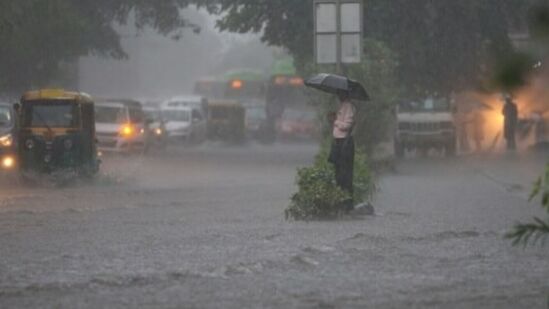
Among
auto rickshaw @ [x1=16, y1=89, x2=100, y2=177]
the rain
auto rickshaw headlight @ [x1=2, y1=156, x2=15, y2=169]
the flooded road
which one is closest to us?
the flooded road

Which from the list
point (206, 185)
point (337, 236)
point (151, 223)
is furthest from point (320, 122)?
point (337, 236)

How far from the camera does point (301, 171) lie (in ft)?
57.1

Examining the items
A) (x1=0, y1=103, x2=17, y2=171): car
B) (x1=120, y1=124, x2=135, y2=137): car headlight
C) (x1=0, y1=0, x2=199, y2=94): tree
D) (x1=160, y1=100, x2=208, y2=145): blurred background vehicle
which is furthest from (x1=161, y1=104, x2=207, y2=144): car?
(x1=0, y1=103, x2=17, y2=171): car

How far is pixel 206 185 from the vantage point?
27703mm

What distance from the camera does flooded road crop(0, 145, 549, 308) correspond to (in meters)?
10.2

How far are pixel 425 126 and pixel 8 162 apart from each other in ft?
56.5

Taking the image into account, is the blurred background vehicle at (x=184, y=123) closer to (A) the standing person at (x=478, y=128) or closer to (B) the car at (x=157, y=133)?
(B) the car at (x=157, y=133)

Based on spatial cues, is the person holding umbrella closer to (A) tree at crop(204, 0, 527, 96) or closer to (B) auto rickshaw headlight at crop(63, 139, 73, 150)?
(B) auto rickshaw headlight at crop(63, 139, 73, 150)

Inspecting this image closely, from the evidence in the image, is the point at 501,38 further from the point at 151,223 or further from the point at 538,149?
the point at 151,223

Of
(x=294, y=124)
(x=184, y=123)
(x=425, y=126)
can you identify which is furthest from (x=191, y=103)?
(x=425, y=126)

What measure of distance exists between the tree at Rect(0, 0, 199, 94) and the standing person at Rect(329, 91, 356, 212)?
9.49m

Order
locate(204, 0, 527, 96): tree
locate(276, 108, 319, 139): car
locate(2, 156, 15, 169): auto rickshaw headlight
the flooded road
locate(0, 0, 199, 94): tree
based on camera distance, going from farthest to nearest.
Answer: locate(276, 108, 319, 139): car, locate(204, 0, 527, 96): tree, locate(0, 0, 199, 94): tree, locate(2, 156, 15, 169): auto rickshaw headlight, the flooded road

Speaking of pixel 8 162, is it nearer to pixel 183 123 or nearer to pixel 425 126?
pixel 425 126

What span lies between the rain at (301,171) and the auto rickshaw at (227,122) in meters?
0.10
